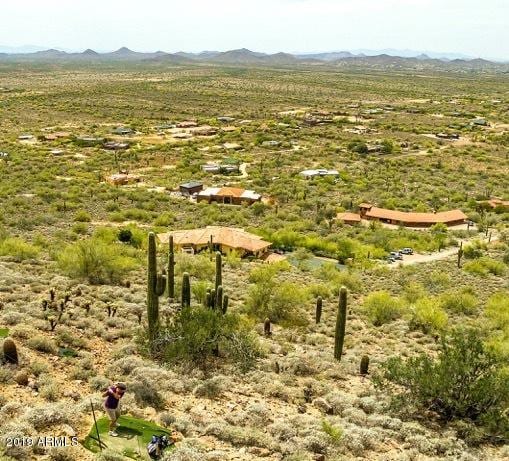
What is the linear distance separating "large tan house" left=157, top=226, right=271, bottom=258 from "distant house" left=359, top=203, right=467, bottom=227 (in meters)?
15.5

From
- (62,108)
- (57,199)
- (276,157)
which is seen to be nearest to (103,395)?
(57,199)

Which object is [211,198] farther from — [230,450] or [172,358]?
[230,450]

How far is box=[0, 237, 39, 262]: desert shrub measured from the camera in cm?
2795

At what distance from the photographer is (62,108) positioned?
126 meters

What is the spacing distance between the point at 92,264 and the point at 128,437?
47.6ft

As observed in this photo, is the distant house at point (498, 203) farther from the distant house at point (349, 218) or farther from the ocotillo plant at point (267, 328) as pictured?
the ocotillo plant at point (267, 328)

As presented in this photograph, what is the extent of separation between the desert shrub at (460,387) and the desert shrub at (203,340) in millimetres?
4477

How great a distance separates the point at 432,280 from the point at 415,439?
2073 cm

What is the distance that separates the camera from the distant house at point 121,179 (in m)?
59.1

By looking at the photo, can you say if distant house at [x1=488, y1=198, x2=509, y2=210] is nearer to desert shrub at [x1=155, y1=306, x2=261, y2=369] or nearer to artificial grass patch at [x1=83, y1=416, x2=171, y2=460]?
desert shrub at [x1=155, y1=306, x2=261, y2=369]

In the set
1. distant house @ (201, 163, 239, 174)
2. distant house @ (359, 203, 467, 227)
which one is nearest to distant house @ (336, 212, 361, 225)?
distant house @ (359, 203, 467, 227)

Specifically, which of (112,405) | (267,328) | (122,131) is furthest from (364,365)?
(122,131)

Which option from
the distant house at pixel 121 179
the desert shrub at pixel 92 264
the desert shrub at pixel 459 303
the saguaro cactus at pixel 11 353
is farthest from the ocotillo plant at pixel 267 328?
the distant house at pixel 121 179

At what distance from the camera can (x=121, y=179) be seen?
5966 cm
